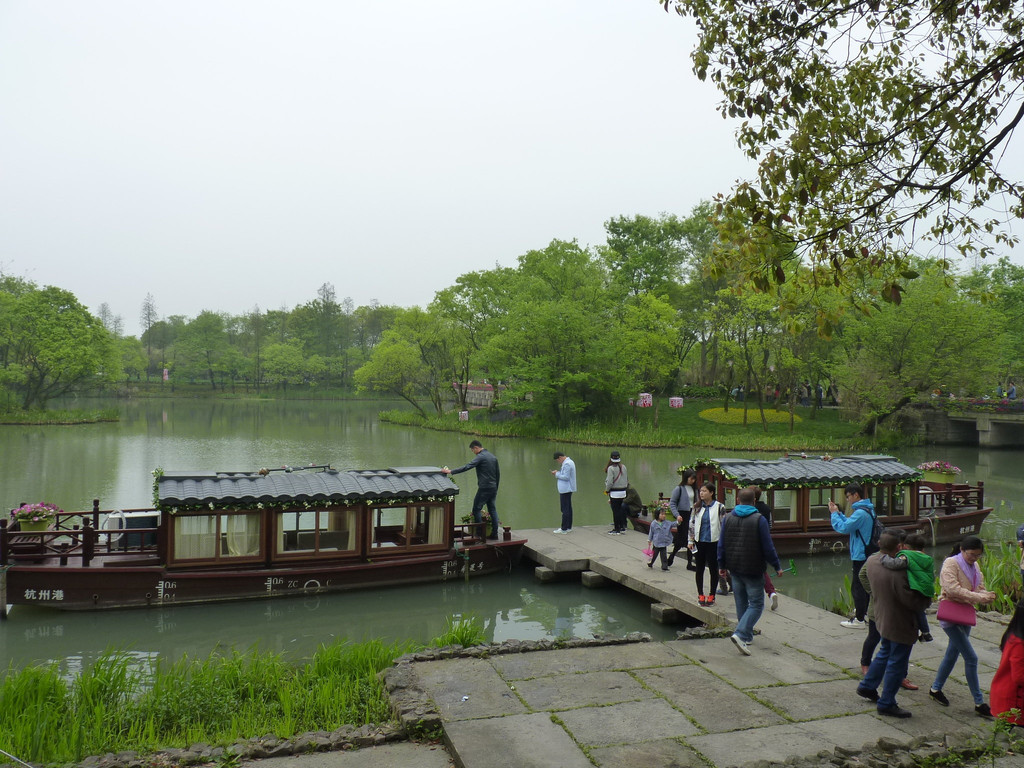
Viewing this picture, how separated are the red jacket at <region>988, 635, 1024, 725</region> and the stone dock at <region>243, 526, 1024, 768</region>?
1.01ft

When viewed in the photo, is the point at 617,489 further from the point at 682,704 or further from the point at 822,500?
the point at 682,704

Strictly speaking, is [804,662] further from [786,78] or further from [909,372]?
[909,372]

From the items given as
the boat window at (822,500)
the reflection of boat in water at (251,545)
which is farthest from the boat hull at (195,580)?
the boat window at (822,500)

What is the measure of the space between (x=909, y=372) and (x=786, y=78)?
38490mm

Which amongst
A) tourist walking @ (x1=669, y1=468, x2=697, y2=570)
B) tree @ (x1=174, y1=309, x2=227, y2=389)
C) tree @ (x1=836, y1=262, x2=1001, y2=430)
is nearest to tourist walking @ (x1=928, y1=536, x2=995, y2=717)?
tourist walking @ (x1=669, y1=468, x2=697, y2=570)

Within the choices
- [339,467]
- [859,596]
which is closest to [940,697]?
[859,596]

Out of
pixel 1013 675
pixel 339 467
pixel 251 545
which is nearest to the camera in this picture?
pixel 1013 675

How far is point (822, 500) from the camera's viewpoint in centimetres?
1691

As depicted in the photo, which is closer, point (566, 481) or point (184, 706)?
point (184, 706)

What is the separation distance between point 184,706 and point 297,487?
583cm

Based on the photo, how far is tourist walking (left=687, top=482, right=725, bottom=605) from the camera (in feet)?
35.4

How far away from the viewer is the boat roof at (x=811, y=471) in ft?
51.8

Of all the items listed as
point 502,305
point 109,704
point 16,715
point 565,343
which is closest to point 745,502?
point 109,704

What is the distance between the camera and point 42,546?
12.3 metres
